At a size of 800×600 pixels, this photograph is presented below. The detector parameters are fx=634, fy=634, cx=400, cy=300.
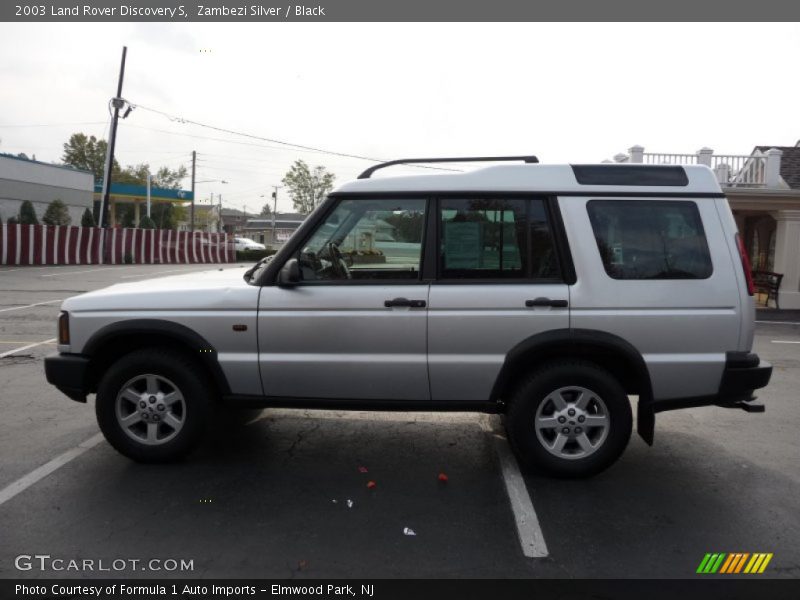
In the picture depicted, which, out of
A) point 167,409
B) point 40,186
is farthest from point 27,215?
Answer: point 167,409

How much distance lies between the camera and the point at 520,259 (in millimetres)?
4156

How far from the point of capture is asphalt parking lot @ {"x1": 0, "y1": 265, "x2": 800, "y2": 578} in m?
3.24

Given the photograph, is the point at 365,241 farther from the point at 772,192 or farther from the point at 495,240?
the point at 772,192

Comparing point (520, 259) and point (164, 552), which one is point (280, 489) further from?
point (520, 259)

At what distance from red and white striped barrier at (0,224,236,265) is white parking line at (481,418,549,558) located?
83.0 ft

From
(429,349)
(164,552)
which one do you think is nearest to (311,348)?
(429,349)

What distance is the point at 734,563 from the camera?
3.23 meters

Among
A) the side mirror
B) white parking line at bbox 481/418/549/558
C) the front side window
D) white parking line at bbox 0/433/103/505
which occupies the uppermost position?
the front side window

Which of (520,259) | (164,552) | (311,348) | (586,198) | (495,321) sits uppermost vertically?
(586,198)

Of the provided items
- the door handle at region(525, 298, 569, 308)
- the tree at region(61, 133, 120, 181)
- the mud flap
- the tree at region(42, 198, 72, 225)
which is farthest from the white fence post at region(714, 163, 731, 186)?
the tree at region(61, 133, 120, 181)

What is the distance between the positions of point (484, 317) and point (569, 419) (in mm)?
875

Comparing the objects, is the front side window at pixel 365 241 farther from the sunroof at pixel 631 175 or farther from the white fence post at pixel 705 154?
the white fence post at pixel 705 154

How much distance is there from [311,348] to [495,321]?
47.7 inches
